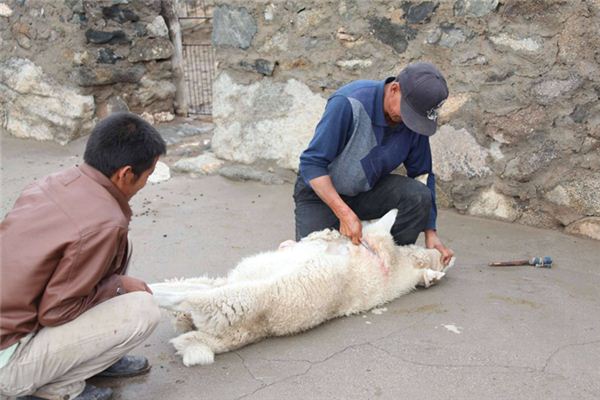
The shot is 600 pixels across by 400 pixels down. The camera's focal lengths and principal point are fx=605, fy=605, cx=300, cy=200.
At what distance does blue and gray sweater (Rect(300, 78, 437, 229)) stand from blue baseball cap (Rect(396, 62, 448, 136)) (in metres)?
0.22

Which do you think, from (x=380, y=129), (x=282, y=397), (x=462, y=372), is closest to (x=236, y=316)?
(x=282, y=397)

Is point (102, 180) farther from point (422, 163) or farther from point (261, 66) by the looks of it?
point (261, 66)

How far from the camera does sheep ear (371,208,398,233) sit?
10.7 feet

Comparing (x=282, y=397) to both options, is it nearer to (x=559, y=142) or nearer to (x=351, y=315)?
(x=351, y=315)

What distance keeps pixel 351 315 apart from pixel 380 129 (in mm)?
964

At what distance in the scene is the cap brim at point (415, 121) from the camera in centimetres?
289

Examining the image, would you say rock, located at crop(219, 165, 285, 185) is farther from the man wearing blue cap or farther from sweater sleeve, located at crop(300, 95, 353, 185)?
sweater sleeve, located at crop(300, 95, 353, 185)

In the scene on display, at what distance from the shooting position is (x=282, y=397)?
2.29 metres

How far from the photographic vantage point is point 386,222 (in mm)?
3293

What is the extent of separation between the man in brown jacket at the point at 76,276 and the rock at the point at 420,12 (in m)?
2.50

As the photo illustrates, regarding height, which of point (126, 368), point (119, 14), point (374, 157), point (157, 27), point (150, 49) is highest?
point (119, 14)

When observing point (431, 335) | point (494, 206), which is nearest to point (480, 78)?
point (494, 206)

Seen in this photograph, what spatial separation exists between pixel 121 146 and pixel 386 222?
1.62m

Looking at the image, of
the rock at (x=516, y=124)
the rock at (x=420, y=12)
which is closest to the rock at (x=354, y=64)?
the rock at (x=420, y=12)
